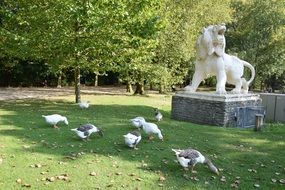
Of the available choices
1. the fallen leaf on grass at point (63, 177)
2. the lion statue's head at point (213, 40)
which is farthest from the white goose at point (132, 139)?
the lion statue's head at point (213, 40)

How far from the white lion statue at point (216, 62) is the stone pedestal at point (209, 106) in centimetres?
46

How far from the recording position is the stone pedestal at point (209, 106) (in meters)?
14.6

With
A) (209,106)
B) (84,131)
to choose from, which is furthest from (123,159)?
(209,106)

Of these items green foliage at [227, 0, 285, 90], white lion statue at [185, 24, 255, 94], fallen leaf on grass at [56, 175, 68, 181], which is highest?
green foliage at [227, 0, 285, 90]

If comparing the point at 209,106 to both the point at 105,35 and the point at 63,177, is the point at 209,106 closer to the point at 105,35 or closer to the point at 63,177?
the point at 105,35

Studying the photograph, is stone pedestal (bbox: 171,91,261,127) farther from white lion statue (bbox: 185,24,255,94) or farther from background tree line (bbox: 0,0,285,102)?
background tree line (bbox: 0,0,285,102)

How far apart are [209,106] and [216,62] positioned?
6.42 ft

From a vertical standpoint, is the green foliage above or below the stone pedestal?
above

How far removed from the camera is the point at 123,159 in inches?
344

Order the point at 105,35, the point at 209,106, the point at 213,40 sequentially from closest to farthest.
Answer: the point at 209,106 < the point at 213,40 < the point at 105,35

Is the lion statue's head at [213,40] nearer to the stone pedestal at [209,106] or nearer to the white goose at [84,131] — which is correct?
the stone pedestal at [209,106]

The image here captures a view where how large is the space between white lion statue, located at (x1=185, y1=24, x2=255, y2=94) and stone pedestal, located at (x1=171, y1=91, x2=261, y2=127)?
0.46 metres

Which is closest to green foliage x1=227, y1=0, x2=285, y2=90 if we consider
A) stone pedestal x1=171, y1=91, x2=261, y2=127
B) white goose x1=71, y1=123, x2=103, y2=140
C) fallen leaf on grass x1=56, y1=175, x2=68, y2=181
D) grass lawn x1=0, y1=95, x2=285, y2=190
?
stone pedestal x1=171, y1=91, x2=261, y2=127

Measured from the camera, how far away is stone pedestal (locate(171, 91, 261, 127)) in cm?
1462
